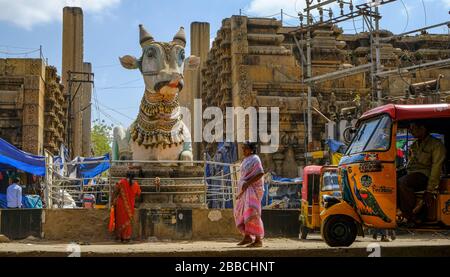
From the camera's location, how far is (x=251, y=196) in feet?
26.8

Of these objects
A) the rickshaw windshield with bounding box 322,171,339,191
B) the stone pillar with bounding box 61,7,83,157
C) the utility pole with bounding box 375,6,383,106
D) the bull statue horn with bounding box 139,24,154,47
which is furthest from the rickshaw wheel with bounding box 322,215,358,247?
the stone pillar with bounding box 61,7,83,157

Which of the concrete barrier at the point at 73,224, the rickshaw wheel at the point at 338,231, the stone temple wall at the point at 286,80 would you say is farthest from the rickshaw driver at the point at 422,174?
the stone temple wall at the point at 286,80

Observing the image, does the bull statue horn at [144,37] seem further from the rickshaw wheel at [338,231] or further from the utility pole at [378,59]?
the utility pole at [378,59]

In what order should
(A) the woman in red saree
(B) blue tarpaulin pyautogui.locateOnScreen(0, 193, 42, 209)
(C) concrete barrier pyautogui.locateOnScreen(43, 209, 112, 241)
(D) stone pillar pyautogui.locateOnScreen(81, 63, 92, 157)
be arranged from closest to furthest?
(A) the woman in red saree, (C) concrete barrier pyautogui.locateOnScreen(43, 209, 112, 241), (B) blue tarpaulin pyautogui.locateOnScreen(0, 193, 42, 209), (D) stone pillar pyautogui.locateOnScreen(81, 63, 92, 157)

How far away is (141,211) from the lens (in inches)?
421

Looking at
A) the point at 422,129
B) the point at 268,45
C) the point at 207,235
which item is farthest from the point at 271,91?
the point at 422,129

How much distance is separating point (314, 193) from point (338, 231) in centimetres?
590

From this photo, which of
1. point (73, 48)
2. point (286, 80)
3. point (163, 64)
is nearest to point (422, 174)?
point (163, 64)

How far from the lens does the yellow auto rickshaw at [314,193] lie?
12.0m

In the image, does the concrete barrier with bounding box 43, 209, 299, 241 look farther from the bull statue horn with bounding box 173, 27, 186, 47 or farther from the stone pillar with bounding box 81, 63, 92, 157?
the stone pillar with bounding box 81, 63, 92, 157

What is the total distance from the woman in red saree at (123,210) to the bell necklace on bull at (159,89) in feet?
6.04

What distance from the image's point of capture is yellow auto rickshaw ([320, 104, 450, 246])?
6809 millimetres
